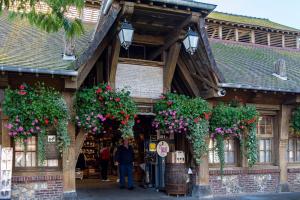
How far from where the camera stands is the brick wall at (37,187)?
934 centimetres

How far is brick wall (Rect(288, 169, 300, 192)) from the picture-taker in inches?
494

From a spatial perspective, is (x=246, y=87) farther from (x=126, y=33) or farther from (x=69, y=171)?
(x=69, y=171)

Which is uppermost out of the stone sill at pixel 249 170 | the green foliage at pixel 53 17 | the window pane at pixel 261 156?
the green foliage at pixel 53 17

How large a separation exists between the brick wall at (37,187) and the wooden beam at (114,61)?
277cm

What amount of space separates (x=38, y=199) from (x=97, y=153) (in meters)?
7.62

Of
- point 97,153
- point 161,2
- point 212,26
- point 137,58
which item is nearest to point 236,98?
point 137,58

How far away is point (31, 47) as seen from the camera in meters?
11.0

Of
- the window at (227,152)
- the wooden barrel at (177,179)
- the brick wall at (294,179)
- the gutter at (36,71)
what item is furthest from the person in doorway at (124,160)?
the brick wall at (294,179)

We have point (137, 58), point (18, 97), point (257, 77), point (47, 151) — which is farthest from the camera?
point (257, 77)

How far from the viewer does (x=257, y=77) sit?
12562 mm

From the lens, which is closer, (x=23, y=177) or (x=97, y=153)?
(x=23, y=177)

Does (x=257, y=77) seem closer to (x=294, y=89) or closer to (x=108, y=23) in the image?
(x=294, y=89)

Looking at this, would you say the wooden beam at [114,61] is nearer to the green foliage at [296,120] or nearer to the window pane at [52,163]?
the window pane at [52,163]

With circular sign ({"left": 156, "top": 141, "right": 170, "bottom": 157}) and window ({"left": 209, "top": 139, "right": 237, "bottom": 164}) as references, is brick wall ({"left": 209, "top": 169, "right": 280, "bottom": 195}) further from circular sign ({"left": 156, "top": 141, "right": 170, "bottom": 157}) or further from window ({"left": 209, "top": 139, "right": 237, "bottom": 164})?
circular sign ({"left": 156, "top": 141, "right": 170, "bottom": 157})
